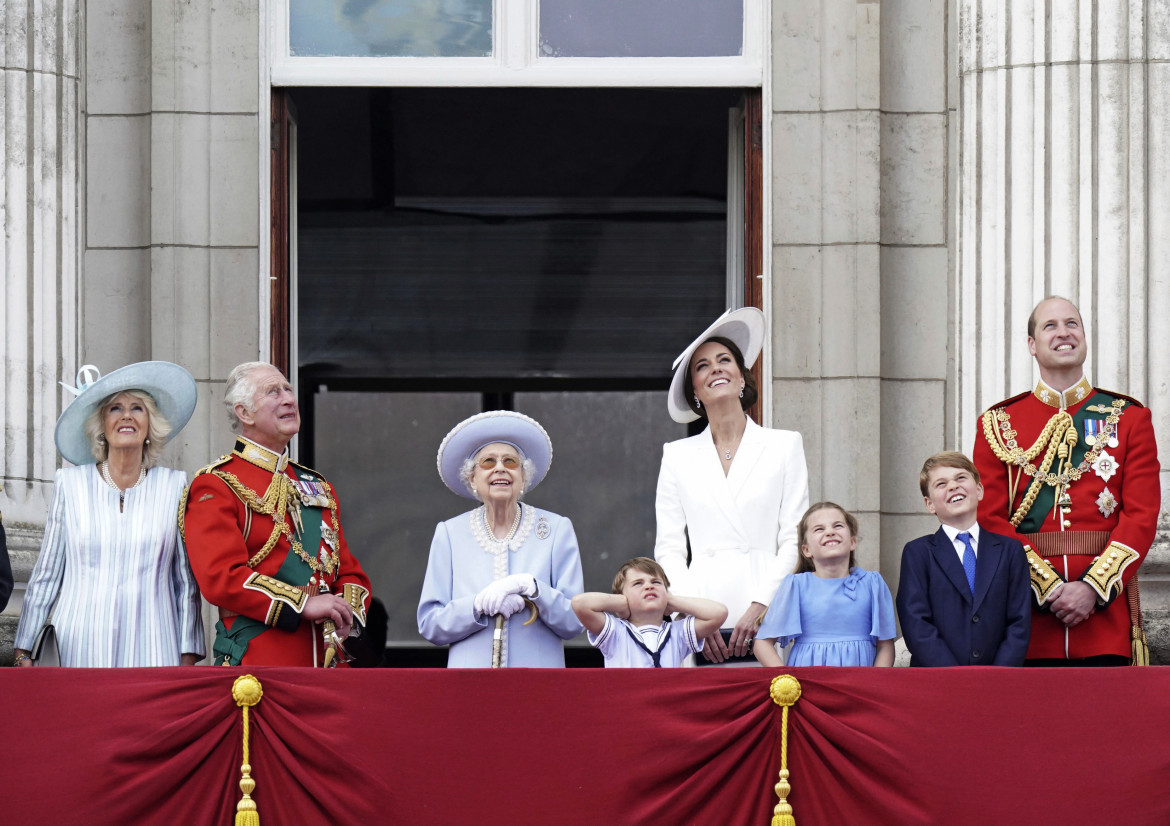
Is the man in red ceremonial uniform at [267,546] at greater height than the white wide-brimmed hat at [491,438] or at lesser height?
lesser

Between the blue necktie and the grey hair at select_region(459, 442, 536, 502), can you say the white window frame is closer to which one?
the grey hair at select_region(459, 442, 536, 502)

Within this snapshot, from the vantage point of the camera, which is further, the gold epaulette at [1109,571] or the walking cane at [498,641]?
the gold epaulette at [1109,571]

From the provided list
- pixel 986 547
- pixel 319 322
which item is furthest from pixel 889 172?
pixel 319 322

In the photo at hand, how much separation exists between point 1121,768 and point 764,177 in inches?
156

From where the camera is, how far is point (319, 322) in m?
12.7

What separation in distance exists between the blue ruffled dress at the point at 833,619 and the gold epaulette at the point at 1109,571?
76 centimetres

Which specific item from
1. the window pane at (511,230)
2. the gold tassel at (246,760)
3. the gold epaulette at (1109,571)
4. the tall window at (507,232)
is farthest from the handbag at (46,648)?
the window pane at (511,230)

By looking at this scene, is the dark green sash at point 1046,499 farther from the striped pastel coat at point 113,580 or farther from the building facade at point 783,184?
the striped pastel coat at point 113,580

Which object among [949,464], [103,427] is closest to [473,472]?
[103,427]

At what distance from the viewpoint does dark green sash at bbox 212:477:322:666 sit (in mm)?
6016

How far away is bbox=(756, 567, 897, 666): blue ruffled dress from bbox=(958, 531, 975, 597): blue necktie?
11.0 inches

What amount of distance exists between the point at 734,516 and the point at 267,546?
5.67 feet

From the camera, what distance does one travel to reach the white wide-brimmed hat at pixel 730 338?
6.77 meters

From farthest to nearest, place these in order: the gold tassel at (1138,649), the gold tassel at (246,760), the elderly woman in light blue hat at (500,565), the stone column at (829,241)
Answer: the stone column at (829,241), the gold tassel at (1138,649), the elderly woman in light blue hat at (500,565), the gold tassel at (246,760)
